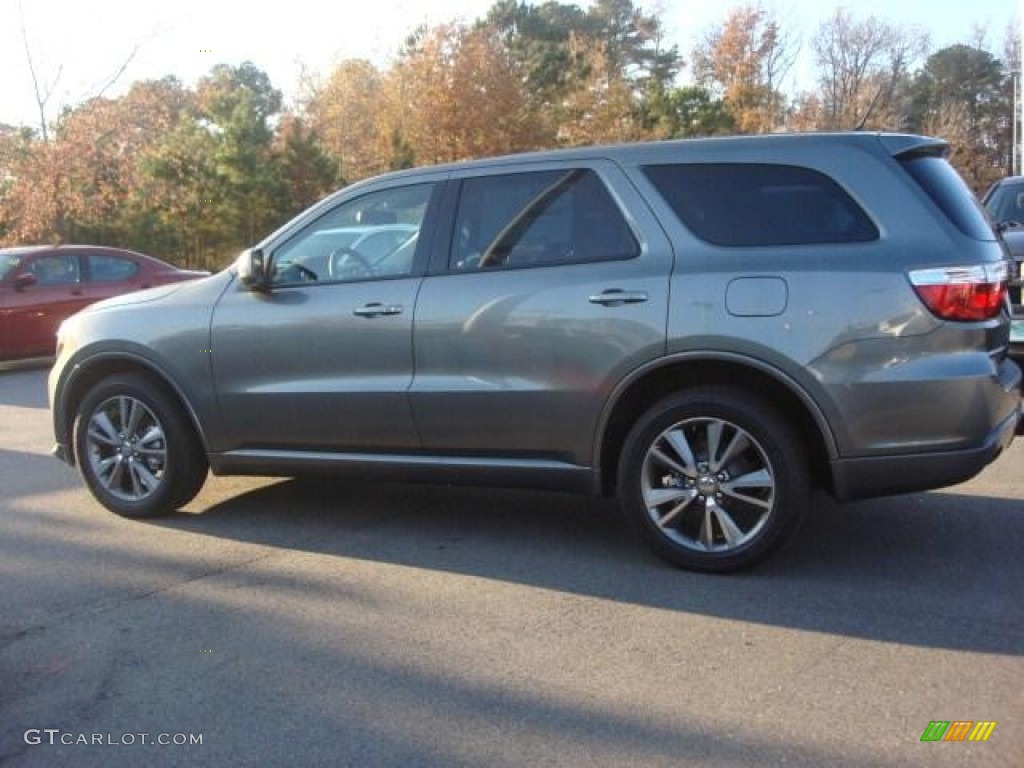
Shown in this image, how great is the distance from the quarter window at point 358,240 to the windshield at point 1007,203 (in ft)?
20.8

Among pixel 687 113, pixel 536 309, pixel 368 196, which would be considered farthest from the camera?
pixel 687 113

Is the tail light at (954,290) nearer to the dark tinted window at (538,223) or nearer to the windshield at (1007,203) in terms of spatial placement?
the dark tinted window at (538,223)

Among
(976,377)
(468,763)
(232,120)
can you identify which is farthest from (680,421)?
(232,120)

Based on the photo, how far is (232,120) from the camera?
94.4 ft

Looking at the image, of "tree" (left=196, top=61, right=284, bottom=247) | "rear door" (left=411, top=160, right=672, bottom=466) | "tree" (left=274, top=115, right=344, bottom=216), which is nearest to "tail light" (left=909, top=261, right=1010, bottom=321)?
"rear door" (left=411, top=160, right=672, bottom=466)

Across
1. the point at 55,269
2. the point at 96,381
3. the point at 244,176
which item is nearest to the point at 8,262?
the point at 55,269

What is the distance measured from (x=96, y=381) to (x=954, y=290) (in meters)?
4.54

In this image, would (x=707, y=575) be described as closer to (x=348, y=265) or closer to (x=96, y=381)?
(x=348, y=265)

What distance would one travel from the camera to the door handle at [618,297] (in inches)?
188

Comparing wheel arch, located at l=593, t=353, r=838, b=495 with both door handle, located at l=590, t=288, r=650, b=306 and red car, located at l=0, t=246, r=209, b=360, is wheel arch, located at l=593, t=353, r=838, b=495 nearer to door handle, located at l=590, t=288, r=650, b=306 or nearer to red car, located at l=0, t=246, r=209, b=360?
door handle, located at l=590, t=288, r=650, b=306

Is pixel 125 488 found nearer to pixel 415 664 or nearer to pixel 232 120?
pixel 415 664

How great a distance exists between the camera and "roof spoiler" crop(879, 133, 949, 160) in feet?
15.4

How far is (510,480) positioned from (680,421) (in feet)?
2.92

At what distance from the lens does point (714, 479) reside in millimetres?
4805
